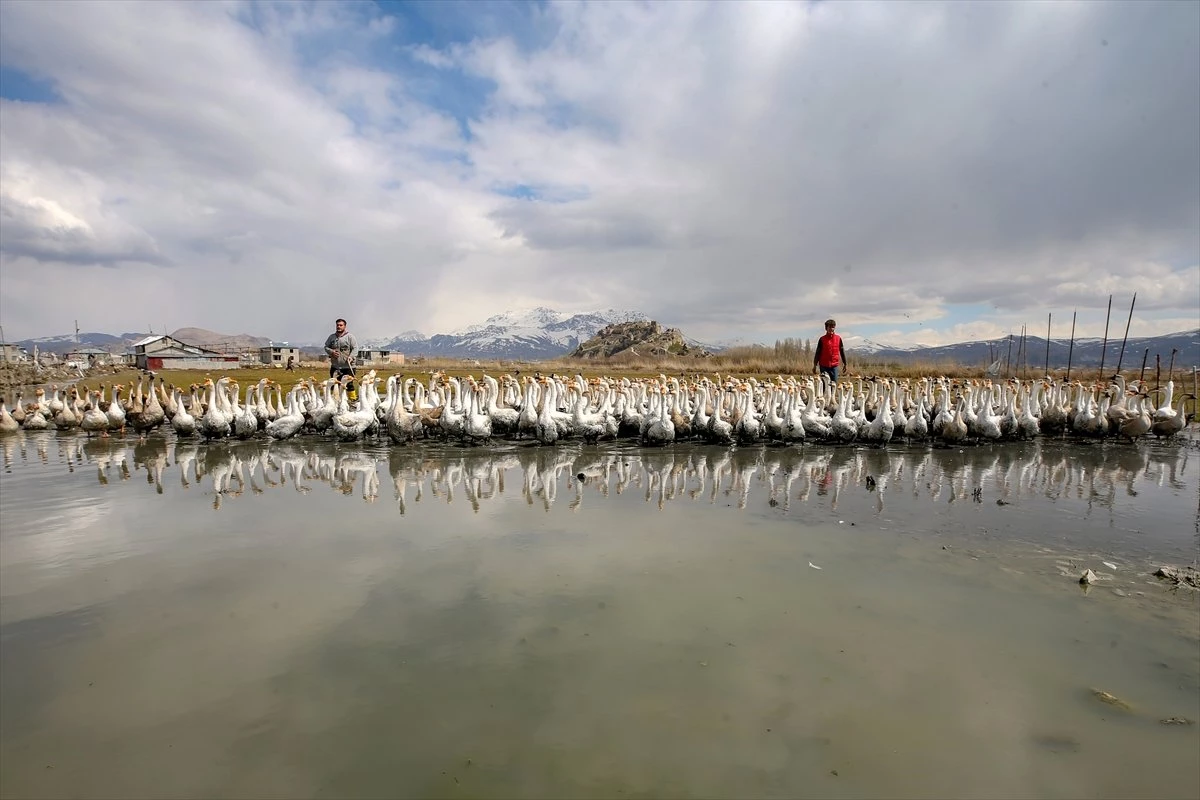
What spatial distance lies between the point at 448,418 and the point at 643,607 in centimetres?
1035

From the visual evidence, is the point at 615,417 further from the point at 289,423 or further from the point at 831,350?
the point at 289,423

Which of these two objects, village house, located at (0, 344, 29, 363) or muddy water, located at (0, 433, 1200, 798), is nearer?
muddy water, located at (0, 433, 1200, 798)

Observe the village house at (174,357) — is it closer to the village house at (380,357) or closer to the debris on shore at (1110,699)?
the village house at (380,357)

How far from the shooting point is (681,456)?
14164 millimetres

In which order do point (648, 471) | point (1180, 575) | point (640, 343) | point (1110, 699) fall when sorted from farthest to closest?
point (640, 343)
point (648, 471)
point (1180, 575)
point (1110, 699)

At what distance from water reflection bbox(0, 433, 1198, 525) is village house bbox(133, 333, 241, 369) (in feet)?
146

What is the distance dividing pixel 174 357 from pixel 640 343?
1977 inches

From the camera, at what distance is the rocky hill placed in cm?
6831

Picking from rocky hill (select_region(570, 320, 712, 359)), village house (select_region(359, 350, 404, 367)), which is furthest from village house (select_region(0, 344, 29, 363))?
rocky hill (select_region(570, 320, 712, 359))

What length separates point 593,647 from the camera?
509 centimetres

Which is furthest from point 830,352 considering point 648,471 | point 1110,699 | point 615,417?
point 1110,699

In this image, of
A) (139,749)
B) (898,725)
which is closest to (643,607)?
(898,725)

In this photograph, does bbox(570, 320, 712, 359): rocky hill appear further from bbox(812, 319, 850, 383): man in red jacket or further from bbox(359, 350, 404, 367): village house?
bbox(812, 319, 850, 383): man in red jacket

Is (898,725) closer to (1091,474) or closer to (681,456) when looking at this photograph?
(681,456)
